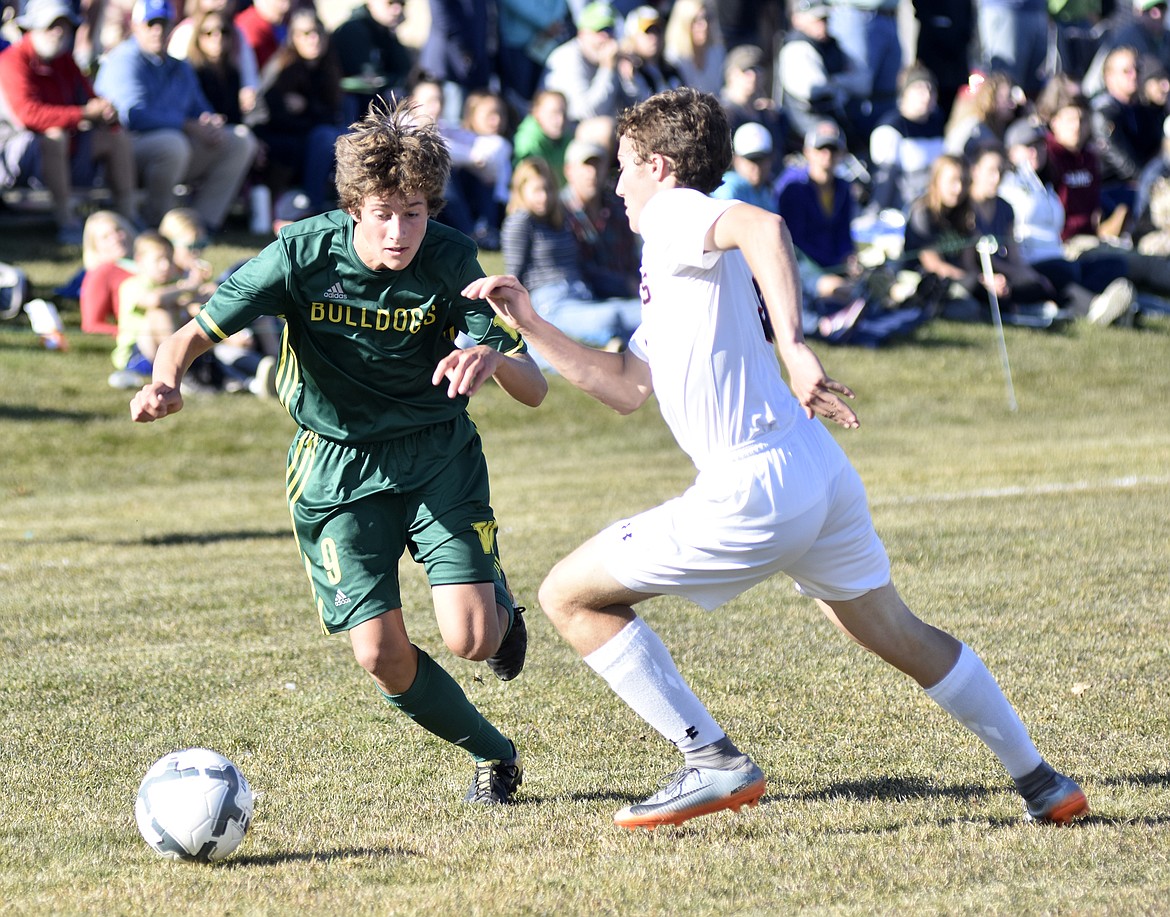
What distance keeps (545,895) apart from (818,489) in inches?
48.3

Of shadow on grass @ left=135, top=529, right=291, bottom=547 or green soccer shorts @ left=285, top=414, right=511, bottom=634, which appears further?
shadow on grass @ left=135, top=529, right=291, bottom=547

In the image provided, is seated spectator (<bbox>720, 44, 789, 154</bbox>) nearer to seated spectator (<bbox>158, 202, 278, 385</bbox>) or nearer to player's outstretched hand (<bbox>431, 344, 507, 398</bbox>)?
seated spectator (<bbox>158, 202, 278, 385</bbox>)

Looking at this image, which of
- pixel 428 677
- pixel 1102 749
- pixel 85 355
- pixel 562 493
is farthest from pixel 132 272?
pixel 1102 749

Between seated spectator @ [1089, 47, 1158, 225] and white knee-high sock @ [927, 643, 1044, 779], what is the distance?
1451 cm

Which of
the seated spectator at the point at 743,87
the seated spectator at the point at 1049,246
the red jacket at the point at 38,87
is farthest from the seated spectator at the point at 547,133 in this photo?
the seated spectator at the point at 1049,246

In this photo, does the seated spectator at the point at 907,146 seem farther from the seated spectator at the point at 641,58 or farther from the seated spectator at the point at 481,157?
the seated spectator at the point at 481,157

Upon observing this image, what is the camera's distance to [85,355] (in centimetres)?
1340

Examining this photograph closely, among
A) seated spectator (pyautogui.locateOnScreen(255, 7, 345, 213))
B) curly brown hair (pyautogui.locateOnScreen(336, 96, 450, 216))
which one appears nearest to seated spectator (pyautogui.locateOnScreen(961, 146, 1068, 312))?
seated spectator (pyautogui.locateOnScreen(255, 7, 345, 213))

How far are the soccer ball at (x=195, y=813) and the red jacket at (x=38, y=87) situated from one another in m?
10.9

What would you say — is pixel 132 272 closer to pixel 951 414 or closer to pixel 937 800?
pixel 951 414

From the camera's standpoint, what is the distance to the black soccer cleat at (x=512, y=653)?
5.09 metres

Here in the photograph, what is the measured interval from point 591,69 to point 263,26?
10.9 feet

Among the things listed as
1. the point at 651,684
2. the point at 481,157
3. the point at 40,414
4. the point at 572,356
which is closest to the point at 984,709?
the point at 651,684

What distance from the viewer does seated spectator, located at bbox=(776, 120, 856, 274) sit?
14516 mm
